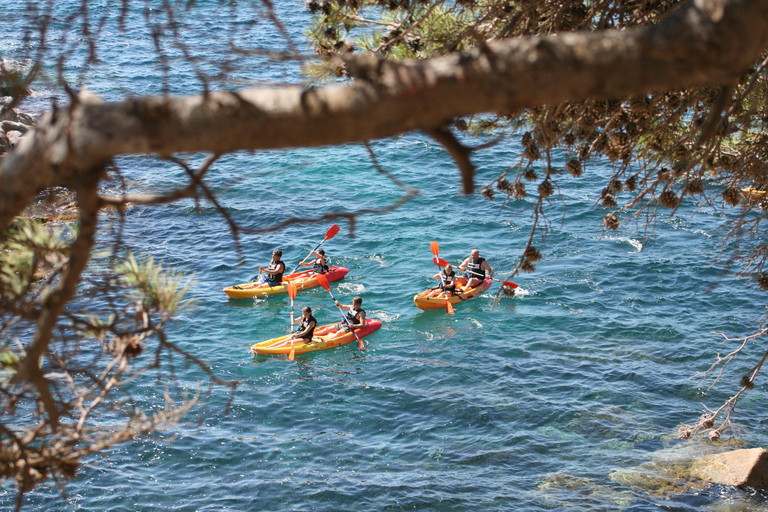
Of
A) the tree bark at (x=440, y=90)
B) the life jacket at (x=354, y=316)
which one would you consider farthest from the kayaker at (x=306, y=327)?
the tree bark at (x=440, y=90)

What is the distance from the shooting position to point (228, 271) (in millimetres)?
14508

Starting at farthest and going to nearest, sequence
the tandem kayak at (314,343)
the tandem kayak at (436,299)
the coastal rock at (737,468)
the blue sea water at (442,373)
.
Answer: the tandem kayak at (436,299)
the tandem kayak at (314,343)
the blue sea water at (442,373)
the coastal rock at (737,468)

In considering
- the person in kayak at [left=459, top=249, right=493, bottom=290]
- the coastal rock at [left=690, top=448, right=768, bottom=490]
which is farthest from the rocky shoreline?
the coastal rock at [left=690, top=448, right=768, bottom=490]

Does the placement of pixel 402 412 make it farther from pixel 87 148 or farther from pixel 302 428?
pixel 87 148

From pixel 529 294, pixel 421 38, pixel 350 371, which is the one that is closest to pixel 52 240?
pixel 421 38

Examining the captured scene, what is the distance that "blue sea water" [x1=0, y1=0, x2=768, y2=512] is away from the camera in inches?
336

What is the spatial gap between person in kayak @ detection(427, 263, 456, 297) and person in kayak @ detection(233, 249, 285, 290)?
3.10 metres

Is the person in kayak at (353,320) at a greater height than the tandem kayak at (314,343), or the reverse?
the person in kayak at (353,320)

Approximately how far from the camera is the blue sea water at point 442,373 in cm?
852

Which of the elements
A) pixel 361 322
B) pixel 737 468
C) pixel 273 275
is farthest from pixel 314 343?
pixel 737 468

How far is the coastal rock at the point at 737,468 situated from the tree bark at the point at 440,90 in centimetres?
779

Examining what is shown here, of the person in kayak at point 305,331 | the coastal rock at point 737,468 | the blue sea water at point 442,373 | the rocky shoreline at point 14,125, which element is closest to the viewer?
the coastal rock at point 737,468

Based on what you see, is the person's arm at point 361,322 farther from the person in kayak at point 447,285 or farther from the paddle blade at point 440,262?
the paddle blade at point 440,262

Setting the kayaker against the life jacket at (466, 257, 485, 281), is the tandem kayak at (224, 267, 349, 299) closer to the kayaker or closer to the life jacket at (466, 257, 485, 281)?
the kayaker
